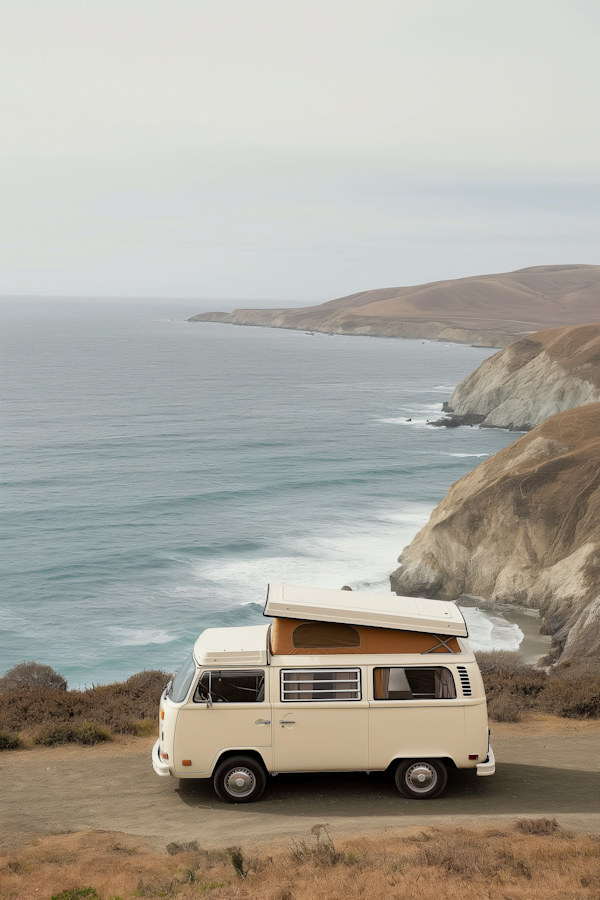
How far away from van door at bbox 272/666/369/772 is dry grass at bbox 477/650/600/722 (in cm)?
535

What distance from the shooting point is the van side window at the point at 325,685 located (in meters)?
10.0

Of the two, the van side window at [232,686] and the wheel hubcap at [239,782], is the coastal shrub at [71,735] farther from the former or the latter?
the van side window at [232,686]

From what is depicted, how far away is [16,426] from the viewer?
257ft

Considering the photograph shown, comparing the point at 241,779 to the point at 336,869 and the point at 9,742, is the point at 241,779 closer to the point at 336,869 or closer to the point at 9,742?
the point at 336,869

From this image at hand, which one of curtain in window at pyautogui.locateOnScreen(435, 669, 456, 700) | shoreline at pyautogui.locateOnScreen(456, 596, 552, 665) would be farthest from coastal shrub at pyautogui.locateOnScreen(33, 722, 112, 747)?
shoreline at pyautogui.locateOnScreen(456, 596, 552, 665)

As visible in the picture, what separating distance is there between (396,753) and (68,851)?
4.21 metres

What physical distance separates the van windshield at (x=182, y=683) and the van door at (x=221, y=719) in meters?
0.19

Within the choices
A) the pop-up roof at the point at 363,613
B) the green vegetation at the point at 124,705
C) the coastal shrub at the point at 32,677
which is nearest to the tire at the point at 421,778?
the pop-up roof at the point at 363,613

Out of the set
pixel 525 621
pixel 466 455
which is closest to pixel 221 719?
pixel 525 621

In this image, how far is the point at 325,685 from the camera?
10062 millimetres

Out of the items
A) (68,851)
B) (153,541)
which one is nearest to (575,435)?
(153,541)

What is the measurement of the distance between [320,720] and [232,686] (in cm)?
124

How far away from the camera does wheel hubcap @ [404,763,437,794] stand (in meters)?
10.3

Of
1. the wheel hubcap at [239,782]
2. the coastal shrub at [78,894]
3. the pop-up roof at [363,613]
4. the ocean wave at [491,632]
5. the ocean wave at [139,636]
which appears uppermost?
the pop-up roof at [363,613]
